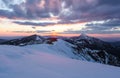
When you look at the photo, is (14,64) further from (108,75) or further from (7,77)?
(108,75)

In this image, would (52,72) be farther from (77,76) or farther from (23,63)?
(23,63)

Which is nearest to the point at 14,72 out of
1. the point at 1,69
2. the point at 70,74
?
the point at 1,69

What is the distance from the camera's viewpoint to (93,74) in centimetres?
794

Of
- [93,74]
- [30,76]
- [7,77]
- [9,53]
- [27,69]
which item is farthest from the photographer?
[9,53]

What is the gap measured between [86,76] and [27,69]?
6.86 ft

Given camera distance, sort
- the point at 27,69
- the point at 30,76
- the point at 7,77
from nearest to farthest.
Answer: the point at 7,77 → the point at 30,76 → the point at 27,69

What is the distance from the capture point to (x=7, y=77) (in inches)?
238

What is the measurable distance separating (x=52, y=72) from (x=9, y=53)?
2673mm

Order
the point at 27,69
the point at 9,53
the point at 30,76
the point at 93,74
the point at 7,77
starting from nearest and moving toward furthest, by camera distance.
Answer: the point at 7,77
the point at 30,76
the point at 27,69
the point at 93,74
the point at 9,53

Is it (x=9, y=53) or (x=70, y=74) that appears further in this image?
(x=9, y=53)

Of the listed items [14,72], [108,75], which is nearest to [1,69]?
[14,72]

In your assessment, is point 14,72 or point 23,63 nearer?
point 14,72

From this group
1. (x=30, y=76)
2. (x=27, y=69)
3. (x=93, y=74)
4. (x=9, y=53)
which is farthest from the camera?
(x=9, y=53)

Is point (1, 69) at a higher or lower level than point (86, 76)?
higher
